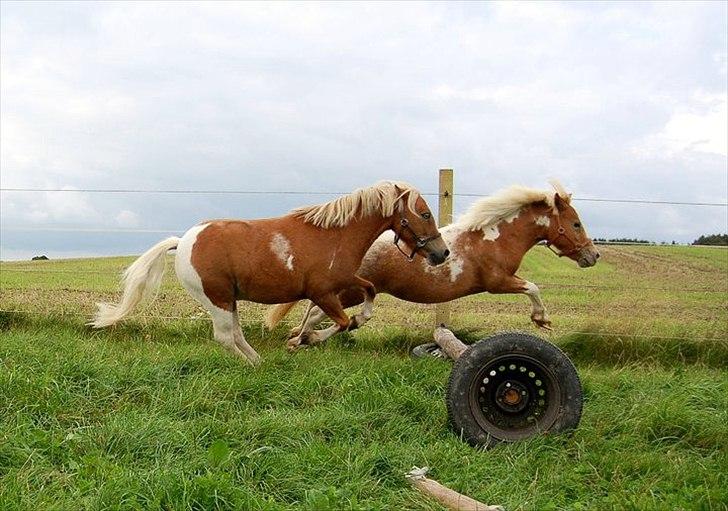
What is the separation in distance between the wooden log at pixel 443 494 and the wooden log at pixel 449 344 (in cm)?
253

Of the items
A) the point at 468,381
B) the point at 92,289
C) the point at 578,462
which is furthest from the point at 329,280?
the point at 92,289

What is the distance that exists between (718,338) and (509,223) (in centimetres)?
306

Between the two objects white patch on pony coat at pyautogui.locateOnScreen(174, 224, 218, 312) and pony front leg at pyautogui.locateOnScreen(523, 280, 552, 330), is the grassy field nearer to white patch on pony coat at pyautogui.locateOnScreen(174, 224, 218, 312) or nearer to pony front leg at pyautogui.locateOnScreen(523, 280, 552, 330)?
white patch on pony coat at pyautogui.locateOnScreen(174, 224, 218, 312)

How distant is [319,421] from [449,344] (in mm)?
2294

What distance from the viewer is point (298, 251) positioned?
258 inches

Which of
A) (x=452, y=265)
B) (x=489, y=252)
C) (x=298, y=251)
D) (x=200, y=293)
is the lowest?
(x=200, y=293)

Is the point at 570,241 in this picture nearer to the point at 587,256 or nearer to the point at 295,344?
the point at 587,256

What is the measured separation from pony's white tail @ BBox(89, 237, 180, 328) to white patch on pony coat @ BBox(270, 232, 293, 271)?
43.5 inches

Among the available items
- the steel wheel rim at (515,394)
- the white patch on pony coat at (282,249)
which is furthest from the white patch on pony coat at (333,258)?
the steel wheel rim at (515,394)

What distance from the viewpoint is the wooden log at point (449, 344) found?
677cm

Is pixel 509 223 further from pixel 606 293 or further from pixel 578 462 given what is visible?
pixel 606 293

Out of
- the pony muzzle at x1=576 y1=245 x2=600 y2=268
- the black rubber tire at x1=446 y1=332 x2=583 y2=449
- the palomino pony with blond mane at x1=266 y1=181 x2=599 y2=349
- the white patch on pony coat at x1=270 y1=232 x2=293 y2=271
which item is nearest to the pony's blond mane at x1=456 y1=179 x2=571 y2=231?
the palomino pony with blond mane at x1=266 y1=181 x2=599 y2=349

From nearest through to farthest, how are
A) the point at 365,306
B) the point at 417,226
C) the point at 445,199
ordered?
the point at 417,226 < the point at 365,306 < the point at 445,199

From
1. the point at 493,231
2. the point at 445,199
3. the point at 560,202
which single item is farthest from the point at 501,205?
the point at 445,199
